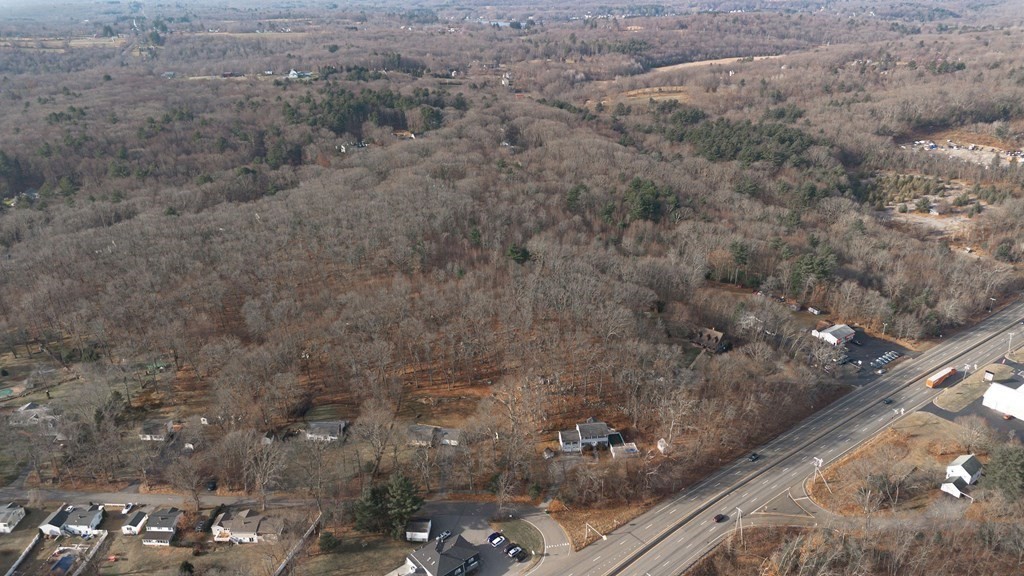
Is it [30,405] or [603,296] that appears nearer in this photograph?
[30,405]

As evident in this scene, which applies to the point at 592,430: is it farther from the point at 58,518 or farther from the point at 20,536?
the point at 20,536

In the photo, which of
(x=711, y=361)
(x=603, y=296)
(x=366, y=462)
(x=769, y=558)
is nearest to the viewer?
(x=769, y=558)

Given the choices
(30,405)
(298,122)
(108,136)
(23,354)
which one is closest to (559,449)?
(30,405)

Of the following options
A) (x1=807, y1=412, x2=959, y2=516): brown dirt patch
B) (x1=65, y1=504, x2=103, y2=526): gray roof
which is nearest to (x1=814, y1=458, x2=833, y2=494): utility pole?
(x1=807, y1=412, x2=959, y2=516): brown dirt patch

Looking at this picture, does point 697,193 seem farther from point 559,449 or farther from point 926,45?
point 926,45

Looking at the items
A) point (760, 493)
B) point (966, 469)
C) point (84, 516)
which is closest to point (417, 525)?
point (84, 516)

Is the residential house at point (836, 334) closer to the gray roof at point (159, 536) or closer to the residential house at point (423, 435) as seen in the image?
the residential house at point (423, 435)

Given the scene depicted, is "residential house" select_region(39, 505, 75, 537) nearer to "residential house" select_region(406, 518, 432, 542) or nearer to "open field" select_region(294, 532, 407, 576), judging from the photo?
"open field" select_region(294, 532, 407, 576)
